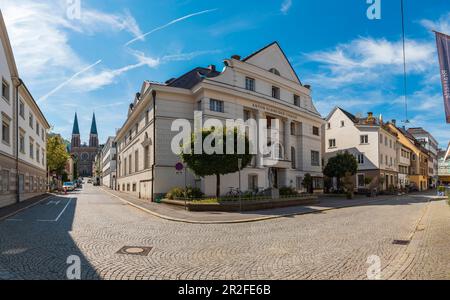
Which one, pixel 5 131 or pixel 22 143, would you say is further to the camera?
pixel 22 143

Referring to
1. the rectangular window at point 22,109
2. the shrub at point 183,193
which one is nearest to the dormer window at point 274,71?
the shrub at point 183,193

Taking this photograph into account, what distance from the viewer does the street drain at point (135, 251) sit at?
803cm

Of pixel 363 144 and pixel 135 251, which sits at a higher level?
pixel 363 144

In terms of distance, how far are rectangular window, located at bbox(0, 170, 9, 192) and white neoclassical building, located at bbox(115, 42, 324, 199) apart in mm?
9896

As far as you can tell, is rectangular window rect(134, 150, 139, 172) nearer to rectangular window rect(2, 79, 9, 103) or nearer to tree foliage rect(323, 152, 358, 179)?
rectangular window rect(2, 79, 9, 103)

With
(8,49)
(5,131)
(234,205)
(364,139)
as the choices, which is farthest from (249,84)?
(364,139)

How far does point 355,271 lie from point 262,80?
27074 millimetres

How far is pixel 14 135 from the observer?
23781 mm

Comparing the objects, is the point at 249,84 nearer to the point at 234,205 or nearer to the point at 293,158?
the point at 293,158

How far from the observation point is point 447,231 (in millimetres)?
10938

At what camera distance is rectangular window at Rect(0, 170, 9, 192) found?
2028 cm

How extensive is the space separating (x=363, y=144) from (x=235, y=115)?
27.5 m

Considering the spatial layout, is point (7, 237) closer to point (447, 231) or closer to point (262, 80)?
point (447, 231)
